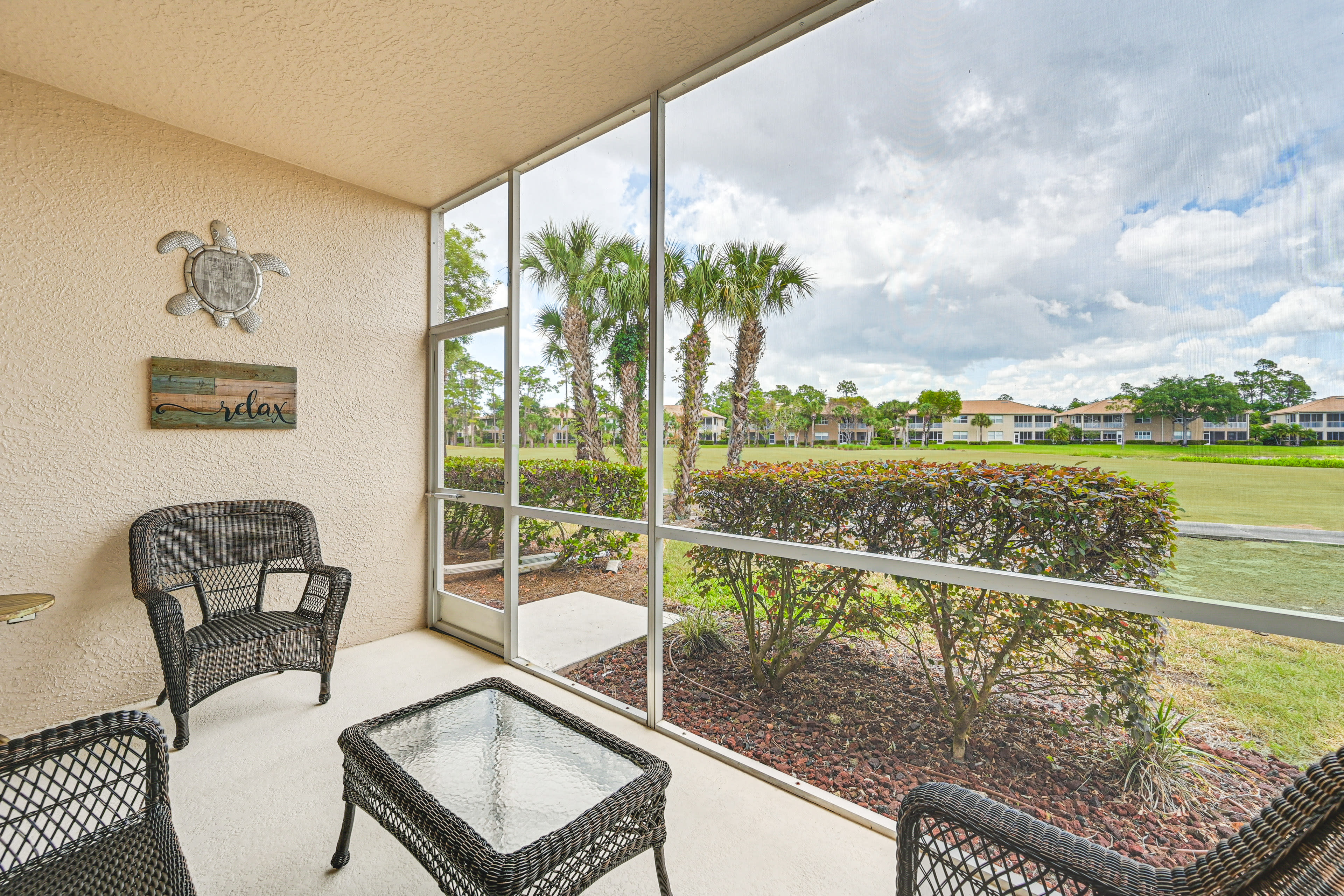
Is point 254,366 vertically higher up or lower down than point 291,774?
higher up

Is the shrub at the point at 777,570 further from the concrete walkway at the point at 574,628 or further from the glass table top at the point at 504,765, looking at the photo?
the glass table top at the point at 504,765

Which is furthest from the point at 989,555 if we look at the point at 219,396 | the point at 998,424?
the point at 219,396

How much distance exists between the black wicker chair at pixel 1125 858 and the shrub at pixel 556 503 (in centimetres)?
193

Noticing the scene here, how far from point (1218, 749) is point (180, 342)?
4.67 metres

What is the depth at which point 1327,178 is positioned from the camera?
1376 millimetres

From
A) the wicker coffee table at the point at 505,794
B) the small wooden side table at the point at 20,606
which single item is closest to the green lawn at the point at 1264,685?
the wicker coffee table at the point at 505,794

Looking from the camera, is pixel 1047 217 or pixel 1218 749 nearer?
pixel 1218 749

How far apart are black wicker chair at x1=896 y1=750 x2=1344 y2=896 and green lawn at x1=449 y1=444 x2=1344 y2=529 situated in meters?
0.84

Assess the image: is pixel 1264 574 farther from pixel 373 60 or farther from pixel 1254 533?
pixel 373 60

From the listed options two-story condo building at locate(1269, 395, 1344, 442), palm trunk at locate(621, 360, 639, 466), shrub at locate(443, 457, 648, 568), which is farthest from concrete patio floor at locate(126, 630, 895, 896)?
two-story condo building at locate(1269, 395, 1344, 442)

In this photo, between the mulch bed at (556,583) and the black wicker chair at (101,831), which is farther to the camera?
the mulch bed at (556,583)

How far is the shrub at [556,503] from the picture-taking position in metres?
3.19

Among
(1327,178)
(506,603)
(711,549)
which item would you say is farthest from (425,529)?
(1327,178)

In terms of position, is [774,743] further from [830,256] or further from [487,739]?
[830,256]
